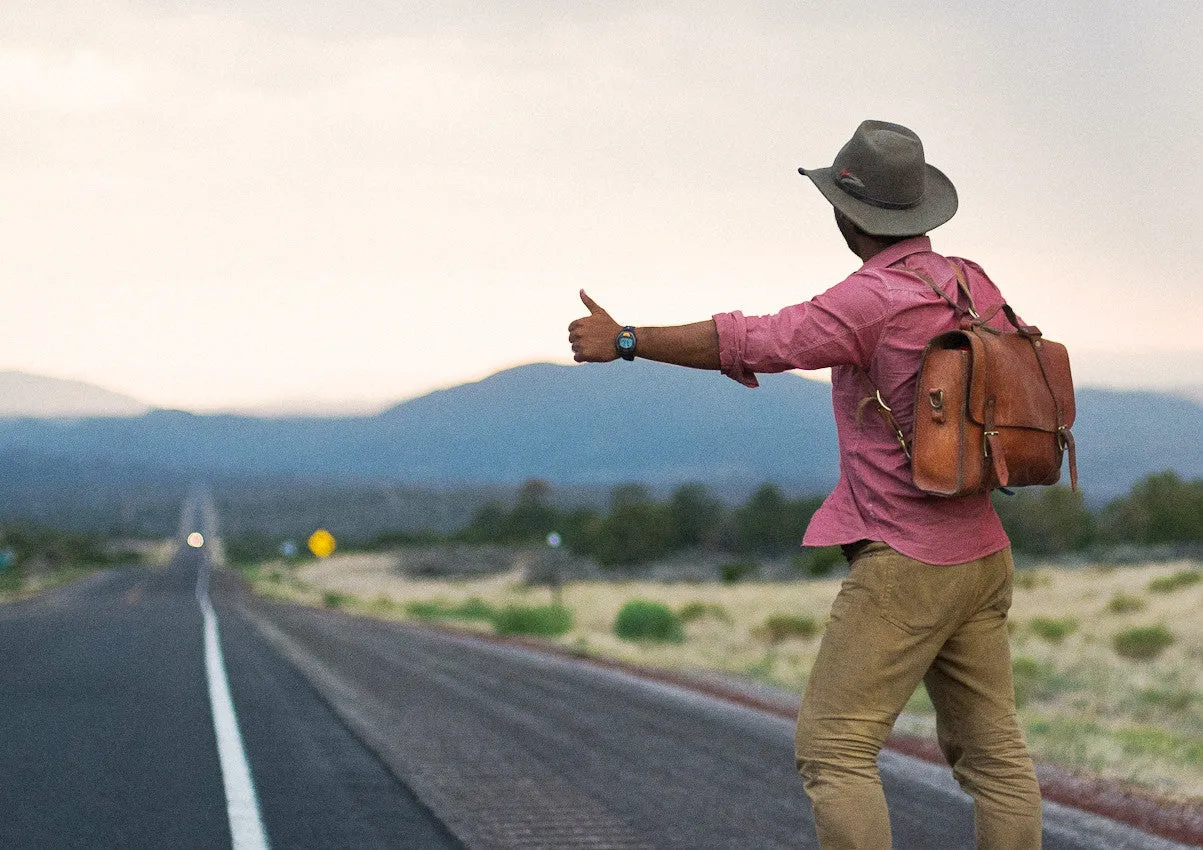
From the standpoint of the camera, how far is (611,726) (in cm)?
1013

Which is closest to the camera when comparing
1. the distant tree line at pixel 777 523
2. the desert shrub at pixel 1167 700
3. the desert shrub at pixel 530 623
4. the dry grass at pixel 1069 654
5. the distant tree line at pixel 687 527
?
the dry grass at pixel 1069 654

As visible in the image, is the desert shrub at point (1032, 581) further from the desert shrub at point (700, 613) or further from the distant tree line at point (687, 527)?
the distant tree line at point (687, 527)

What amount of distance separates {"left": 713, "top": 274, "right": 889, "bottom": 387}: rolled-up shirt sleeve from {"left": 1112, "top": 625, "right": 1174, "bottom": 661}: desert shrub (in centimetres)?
2344

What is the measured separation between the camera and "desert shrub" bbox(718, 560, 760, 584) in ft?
233

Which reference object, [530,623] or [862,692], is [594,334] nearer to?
[862,692]

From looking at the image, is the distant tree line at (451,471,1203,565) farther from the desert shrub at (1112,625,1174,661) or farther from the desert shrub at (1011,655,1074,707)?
the desert shrub at (1011,655,1074,707)

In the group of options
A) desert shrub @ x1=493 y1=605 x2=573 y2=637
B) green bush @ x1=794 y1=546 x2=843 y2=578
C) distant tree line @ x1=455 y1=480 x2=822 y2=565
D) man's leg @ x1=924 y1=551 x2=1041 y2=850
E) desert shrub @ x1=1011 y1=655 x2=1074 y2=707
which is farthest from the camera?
distant tree line @ x1=455 y1=480 x2=822 y2=565

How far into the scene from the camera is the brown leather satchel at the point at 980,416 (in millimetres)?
3484

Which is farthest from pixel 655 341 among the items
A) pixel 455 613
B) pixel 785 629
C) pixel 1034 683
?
pixel 455 613

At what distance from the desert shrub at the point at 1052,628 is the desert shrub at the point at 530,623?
33.5 feet

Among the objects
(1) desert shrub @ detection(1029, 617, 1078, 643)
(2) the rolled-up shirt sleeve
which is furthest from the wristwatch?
(1) desert shrub @ detection(1029, 617, 1078, 643)

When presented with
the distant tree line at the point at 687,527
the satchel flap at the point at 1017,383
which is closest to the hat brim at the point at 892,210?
the satchel flap at the point at 1017,383

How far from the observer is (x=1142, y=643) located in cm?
2556

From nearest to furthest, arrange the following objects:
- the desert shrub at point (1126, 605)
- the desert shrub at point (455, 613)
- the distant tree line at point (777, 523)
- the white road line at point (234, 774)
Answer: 1. the white road line at point (234, 774)
2. the desert shrub at point (1126, 605)
3. the desert shrub at point (455, 613)
4. the distant tree line at point (777, 523)
